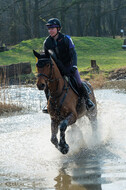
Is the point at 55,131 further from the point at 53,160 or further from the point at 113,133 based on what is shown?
the point at 113,133

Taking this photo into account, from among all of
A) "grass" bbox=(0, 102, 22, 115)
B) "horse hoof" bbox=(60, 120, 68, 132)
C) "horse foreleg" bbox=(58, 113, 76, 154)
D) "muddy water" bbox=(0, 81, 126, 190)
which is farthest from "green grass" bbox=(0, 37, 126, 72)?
"horse hoof" bbox=(60, 120, 68, 132)

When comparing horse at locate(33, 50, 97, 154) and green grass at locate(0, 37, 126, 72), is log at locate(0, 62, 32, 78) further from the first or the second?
horse at locate(33, 50, 97, 154)

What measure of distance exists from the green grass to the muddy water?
14.7 metres

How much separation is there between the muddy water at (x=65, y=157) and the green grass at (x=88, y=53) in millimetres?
14687

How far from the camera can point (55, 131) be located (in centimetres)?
764

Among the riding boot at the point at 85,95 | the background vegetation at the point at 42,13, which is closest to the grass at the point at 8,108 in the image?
the riding boot at the point at 85,95

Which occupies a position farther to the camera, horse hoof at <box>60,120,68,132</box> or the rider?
the rider

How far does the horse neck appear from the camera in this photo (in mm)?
6812

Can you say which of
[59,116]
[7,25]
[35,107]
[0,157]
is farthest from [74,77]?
[7,25]

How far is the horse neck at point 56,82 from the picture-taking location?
6812 mm

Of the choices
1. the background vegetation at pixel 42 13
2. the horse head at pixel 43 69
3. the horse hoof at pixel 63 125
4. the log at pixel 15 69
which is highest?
the background vegetation at pixel 42 13

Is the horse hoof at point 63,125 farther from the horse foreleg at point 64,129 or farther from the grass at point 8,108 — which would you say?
the grass at point 8,108

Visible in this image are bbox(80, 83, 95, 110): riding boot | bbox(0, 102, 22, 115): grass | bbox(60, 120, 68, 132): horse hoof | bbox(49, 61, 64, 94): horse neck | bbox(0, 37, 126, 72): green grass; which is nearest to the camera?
bbox(49, 61, 64, 94): horse neck

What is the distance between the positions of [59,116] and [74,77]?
1.03 metres
